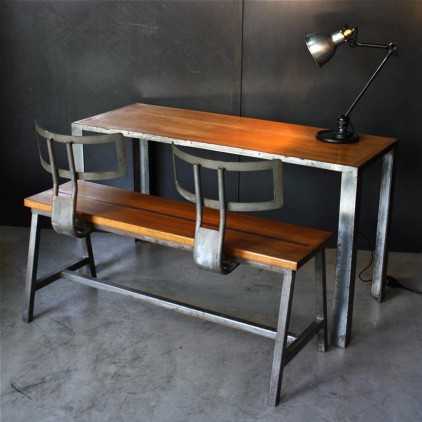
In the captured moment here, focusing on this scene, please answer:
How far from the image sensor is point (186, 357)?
346cm

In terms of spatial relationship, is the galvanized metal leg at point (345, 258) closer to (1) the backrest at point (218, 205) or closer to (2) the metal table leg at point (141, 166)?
(1) the backrest at point (218, 205)

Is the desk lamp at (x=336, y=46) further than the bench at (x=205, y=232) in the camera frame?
Yes

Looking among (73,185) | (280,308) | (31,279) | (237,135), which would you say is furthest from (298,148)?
(31,279)

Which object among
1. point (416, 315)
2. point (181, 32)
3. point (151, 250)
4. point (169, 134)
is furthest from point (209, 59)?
point (416, 315)

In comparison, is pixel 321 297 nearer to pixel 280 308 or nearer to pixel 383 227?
pixel 280 308

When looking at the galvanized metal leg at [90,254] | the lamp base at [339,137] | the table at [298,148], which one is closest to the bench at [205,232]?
the table at [298,148]

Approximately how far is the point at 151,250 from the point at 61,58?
51.3 inches

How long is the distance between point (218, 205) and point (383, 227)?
46.1 inches

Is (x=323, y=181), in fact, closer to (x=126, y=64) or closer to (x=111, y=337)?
(x=126, y=64)

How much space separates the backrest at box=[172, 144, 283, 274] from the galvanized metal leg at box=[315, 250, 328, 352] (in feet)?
1.41

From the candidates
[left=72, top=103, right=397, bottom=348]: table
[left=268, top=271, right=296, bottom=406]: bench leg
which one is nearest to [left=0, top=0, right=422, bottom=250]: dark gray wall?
[left=72, top=103, right=397, bottom=348]: table

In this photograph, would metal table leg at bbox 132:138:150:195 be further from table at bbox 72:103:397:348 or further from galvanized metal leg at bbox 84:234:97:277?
galvanized metal leg at bbox 84:234:97:277

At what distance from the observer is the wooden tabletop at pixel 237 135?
346 cm

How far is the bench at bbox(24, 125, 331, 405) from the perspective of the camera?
3.13 meters
